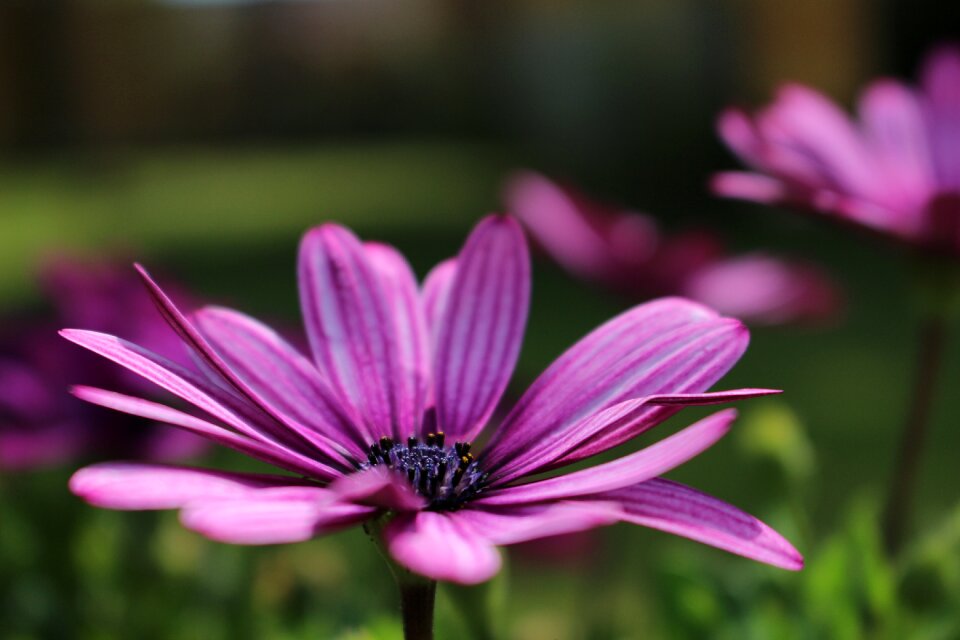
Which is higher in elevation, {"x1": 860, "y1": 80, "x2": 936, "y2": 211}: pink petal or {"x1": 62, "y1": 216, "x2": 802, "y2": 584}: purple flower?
{"x1": 860, "y1": 80, "x2": 936, "y2": 211}: pink petal

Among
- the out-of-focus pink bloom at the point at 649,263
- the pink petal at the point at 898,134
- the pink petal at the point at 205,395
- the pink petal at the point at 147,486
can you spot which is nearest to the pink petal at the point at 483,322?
the pink petal at the point at 205,395

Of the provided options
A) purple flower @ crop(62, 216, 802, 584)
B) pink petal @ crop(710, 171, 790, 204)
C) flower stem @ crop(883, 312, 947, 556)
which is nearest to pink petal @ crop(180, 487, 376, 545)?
purple flower @ crop(62, 216, 802, 584)

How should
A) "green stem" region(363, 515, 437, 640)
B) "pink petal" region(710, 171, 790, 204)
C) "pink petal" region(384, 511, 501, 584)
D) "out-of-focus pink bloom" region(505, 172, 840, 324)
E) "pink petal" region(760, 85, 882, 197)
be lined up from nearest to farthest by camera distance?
1. "pink petal" region(384, 511, 501, 584)
2. "green stem" region(363, 515, 437, 640)
3. "pink petal" region(710, 171, 790, 204)
4. "pink petal" region(760, 85, 882, 197)
5. "out-of-focus pink bloom" region(505, 172, 840, 324)

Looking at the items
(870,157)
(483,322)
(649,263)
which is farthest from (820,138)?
(483,322)

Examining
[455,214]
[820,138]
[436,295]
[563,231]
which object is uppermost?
[455,214]

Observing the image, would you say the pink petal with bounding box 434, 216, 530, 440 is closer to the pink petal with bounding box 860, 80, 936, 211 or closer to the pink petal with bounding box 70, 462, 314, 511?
the pink petal with bounding box 70, 462, 314, 511

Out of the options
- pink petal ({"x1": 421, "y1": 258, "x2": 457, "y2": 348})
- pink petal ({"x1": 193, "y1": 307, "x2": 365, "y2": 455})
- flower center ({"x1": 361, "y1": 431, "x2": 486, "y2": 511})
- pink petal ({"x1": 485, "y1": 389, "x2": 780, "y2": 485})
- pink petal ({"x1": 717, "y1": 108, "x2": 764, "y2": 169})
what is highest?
pink petal ({"x1": 717, "y1": 108, "x2": 764, "y2": 169})

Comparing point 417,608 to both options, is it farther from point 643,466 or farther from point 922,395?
point 922,395
